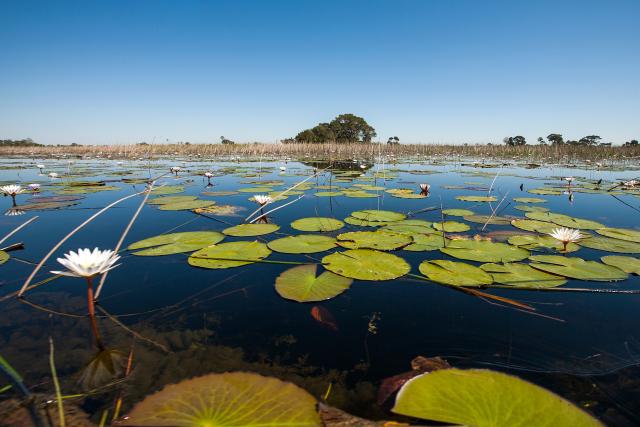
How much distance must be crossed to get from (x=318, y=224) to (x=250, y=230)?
818 mm

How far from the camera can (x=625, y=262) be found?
94.9 inches

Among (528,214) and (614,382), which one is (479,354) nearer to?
(614,382)

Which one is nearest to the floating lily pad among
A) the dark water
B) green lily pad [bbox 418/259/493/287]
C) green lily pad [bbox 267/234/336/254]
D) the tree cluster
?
green lily pad [bbox 267/234/336/254]

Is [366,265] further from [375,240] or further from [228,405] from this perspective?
[228,405]

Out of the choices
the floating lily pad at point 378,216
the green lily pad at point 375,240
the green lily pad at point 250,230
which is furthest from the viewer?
the floating lily pad at point 378,216

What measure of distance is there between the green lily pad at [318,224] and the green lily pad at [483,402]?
2329 mm

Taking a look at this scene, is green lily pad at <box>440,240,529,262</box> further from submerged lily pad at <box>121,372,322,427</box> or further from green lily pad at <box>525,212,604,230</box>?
submerged lily pad at <box>121,372,322,427</box>

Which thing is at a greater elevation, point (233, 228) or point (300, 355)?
point (233, 228)

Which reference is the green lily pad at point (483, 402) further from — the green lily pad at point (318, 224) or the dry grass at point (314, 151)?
the dry grass at point (314, 151)

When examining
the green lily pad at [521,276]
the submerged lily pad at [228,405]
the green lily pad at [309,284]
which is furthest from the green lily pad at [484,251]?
the submerged lily pad at [228,405]

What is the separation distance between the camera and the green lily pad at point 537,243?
2.81 metres

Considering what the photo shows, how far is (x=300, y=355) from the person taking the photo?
141cm

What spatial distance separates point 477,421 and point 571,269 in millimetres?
1888

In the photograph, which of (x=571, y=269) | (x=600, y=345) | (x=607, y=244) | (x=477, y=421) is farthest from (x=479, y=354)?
(x=607, y=244)
